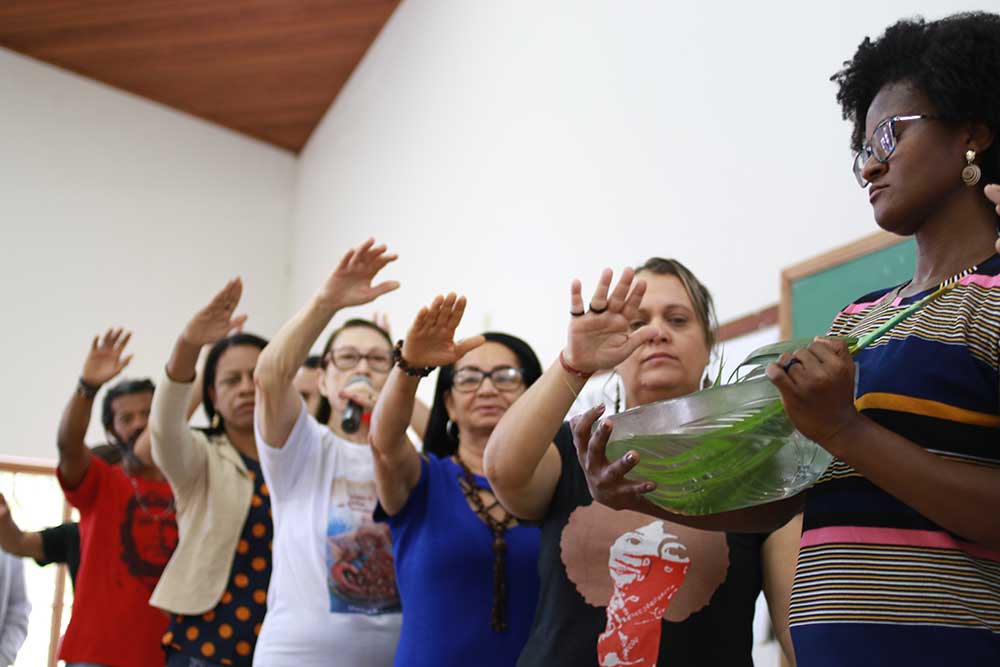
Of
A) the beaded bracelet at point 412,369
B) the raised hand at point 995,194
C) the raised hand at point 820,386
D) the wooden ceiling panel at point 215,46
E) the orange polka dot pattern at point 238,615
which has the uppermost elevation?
the wooden ceiling panel at point 215,46

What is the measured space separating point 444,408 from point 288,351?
35 centimetres

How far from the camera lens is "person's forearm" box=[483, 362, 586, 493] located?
153 centimetres

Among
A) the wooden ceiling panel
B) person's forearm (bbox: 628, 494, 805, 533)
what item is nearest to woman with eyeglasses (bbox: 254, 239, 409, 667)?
person's forearm (bbox: 628, 494, 805, 533)

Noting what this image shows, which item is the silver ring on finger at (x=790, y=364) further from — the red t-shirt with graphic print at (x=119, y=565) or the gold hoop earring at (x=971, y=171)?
the red t-shirt with graphic print at (x=119, y=565)

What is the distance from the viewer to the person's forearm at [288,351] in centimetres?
239

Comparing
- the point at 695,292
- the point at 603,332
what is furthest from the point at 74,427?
the point at 603,332

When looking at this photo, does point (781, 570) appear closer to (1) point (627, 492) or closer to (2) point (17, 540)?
(1) point (627, 492)

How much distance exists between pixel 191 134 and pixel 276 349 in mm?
4484

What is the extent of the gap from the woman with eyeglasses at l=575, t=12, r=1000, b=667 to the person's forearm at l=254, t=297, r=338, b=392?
1.16 m

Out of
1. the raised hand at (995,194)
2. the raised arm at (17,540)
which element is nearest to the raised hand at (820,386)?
the raised hand at (995,194)

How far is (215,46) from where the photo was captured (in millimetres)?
5848

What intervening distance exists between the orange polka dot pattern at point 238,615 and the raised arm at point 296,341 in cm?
45

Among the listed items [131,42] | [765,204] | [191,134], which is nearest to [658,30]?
[765,204]

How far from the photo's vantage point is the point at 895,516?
1129 mm
